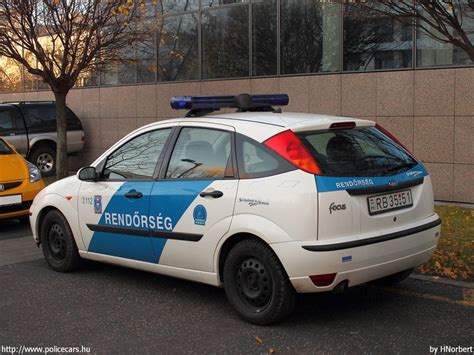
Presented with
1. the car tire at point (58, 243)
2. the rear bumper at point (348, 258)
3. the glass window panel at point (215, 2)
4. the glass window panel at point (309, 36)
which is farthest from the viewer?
the glass window panel at point (215, 2)

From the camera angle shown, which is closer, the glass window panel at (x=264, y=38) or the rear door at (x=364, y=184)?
the rear door at (x=364, y=184)

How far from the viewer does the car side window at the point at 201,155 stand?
4840 mm

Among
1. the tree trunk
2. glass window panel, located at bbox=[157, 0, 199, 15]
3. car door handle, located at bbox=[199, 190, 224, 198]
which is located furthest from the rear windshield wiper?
glass window panel, located at bbox=[157, 0, 199, 15]

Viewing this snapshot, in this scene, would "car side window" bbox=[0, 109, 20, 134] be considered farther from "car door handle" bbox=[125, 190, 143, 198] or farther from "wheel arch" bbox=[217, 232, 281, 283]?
"wheel arch" bbox=[217, 232, 281, 283]

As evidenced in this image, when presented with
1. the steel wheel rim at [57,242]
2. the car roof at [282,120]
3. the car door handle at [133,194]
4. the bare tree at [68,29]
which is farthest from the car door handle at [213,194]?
the bare tree at [68,29]

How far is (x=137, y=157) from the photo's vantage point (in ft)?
18.3

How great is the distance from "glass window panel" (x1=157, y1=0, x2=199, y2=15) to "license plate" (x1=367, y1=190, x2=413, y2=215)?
10035 mm

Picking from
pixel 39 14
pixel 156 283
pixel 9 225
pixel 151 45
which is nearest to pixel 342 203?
pixel 156 283

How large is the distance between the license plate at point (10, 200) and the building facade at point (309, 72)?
471 cm

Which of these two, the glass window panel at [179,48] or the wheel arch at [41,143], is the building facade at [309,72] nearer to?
the glass window panel at [179,48]

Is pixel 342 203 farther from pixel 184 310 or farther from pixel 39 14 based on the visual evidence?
pixel 39 14

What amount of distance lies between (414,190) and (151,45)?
1056 cm

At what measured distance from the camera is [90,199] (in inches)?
228

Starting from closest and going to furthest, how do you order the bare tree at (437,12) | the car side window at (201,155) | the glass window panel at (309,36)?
the car side window at (201,155) → the bare tree at (437,12) → the glass window panel at (309,36)
